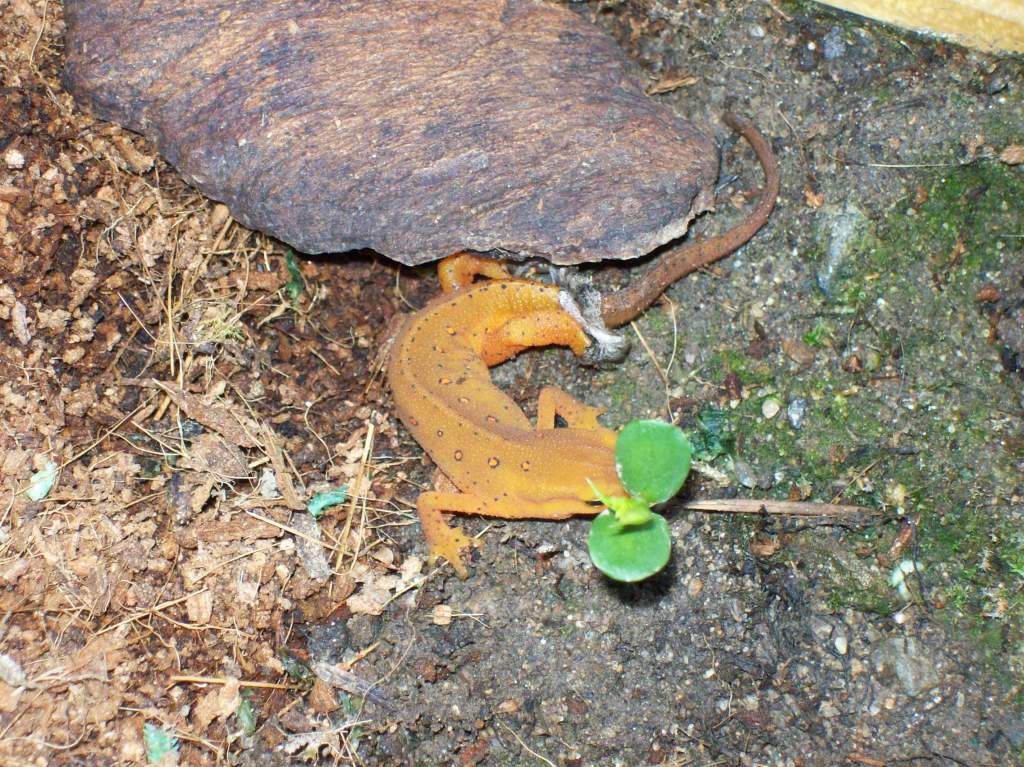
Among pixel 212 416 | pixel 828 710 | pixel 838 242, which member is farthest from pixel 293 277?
pixel 828 710

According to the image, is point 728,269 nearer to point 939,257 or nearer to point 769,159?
point 769,159

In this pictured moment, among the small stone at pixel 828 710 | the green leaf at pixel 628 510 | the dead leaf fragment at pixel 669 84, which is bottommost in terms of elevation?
the small stone at pixel 828 710

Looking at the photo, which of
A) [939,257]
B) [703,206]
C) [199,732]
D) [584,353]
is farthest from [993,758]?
[199,732]

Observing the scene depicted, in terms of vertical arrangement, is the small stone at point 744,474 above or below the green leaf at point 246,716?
above

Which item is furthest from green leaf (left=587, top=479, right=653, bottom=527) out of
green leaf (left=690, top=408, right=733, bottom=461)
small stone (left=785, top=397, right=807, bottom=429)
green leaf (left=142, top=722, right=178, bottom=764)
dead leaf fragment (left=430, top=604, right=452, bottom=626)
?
green leaf (left=142, top=722, right=178, bottom=764)

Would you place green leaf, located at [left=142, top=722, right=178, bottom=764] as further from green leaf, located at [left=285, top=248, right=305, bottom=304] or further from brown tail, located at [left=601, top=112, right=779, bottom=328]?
brown tail, located at [left=601, top=112, right=779, bottom=328]

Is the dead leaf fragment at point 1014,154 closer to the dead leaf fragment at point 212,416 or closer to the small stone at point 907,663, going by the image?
the small stone at point 907,663

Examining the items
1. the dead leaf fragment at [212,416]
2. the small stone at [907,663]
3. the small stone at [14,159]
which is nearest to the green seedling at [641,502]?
the small stone at [907,663]
